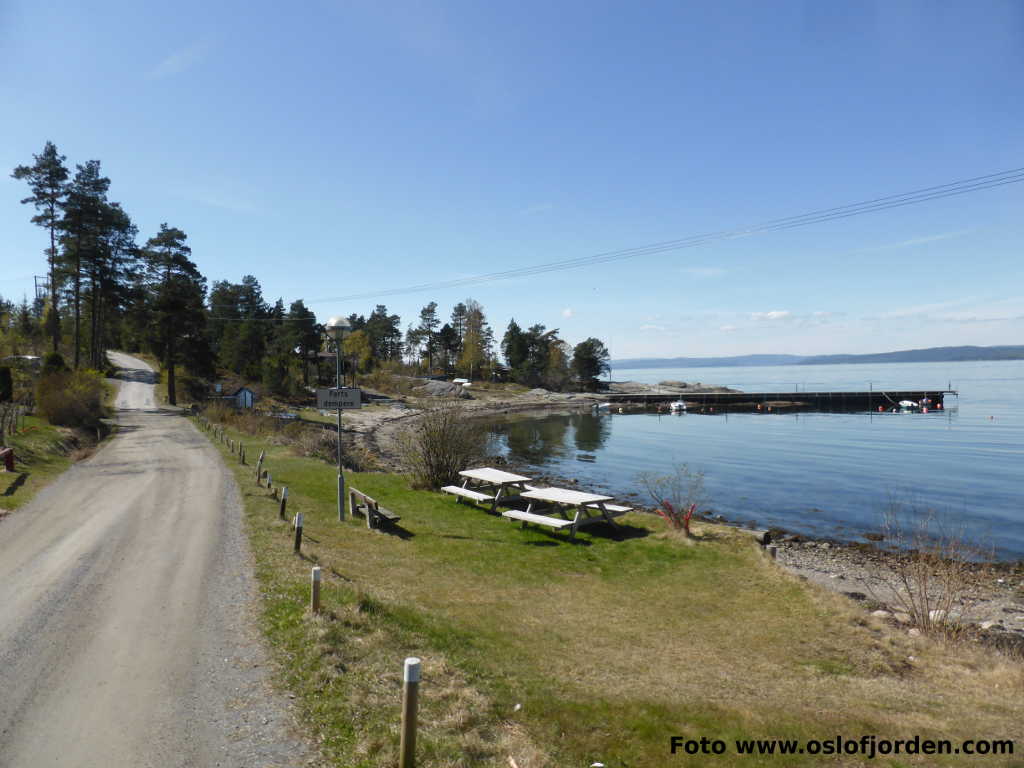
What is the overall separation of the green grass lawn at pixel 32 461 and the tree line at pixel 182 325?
16.9m

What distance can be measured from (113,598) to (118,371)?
210 feet

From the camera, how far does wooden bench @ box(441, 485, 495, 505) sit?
65.0ft

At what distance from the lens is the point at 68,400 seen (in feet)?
104

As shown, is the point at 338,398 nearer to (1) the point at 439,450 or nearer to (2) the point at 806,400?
(1) the point at 439,450

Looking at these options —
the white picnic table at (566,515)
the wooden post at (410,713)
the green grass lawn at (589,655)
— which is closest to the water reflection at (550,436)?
the white picnic table at (566,515)

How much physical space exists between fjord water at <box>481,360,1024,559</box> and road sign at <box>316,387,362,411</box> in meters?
18.6

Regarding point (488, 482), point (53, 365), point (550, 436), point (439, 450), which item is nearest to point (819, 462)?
point (550, 436)

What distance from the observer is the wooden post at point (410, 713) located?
15.3 feet

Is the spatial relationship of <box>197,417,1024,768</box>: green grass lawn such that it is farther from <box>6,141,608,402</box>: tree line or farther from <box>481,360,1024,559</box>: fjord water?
<box>6,141,608,402</box>: tree line

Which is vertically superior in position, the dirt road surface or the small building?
the small building

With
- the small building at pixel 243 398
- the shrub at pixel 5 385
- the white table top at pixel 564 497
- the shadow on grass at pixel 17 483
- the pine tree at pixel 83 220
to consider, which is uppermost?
the pine tree at pixel 83 220

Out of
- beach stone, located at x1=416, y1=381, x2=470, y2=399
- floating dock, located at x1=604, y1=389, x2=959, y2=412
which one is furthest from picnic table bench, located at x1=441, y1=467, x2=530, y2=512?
floating dock, located at x1=604, y1=389, x2=959, y2=412

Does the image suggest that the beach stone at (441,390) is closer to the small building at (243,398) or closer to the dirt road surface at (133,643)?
the small building at (243,398)

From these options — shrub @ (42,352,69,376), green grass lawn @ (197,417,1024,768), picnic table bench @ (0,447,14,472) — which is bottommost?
green grass lawn @ (197,417,1024,768)
